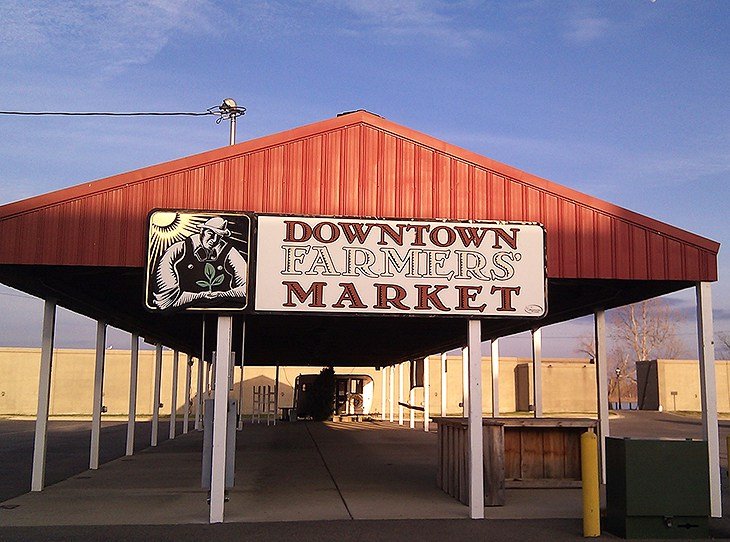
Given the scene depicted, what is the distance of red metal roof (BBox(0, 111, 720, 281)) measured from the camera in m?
11.6

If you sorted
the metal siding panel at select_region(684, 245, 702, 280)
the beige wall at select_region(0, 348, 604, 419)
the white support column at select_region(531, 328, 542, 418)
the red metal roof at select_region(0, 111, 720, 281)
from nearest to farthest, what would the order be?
the red metal roof at select_region(0, 111, 720, 281)
the metal siding panel at select_region(684, 245, 702, 280)
the white support column at select_region(531, 328, 542, 418)
the beige wall at select_region(0, 348, 604, 419)

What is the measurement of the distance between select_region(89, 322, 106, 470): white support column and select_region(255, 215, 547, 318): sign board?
22.4ft

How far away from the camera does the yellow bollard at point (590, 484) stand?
394 inches

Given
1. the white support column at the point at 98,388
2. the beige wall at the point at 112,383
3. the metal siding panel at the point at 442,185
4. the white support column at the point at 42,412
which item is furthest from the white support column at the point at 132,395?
the beige wall at the point at 112,383

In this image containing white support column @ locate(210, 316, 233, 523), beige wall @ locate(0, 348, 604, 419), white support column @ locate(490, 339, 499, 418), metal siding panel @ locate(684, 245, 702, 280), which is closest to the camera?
white support column @ locate(210, 316, 233, 523)

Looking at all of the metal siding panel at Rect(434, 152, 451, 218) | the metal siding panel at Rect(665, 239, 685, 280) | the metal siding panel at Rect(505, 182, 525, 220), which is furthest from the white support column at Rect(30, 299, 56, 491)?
the metal siding panel at Rect(665, 239, 685, 280)

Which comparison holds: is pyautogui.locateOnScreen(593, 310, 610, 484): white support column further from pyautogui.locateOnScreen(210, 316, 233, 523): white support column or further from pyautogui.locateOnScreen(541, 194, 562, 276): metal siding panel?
pyautogui.locateOnScreen(210, 316, 233, 523): white support column

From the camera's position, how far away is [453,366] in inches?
2000

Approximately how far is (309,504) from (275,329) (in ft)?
30.6

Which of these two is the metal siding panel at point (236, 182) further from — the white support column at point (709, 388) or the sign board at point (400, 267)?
the white support column at point (709, 388)

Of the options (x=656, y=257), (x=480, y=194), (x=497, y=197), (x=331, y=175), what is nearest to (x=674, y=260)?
(x=656, y=257)

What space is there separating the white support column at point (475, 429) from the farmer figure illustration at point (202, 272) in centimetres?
353

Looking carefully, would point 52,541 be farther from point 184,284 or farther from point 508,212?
point 508,212

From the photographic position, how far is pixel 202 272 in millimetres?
11516
